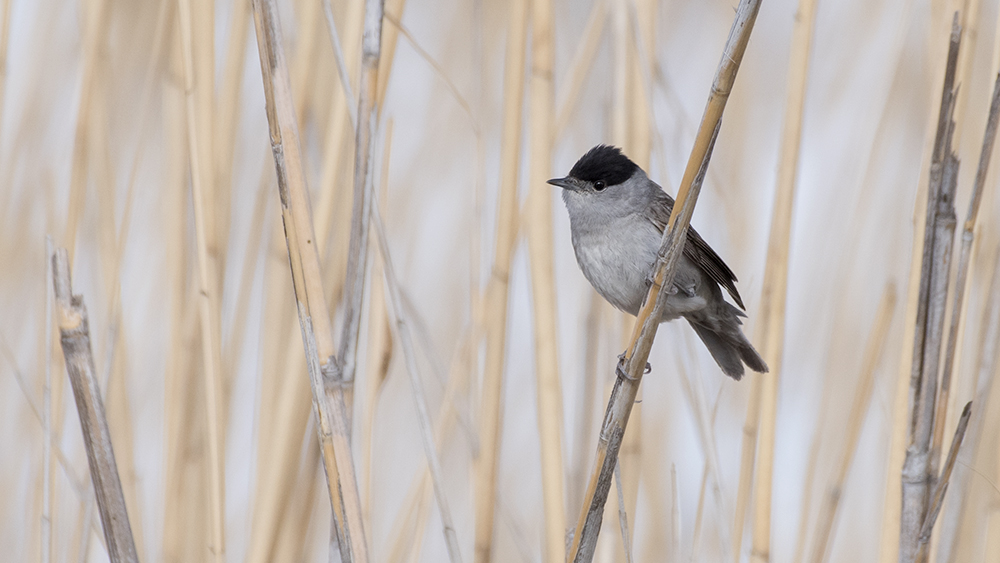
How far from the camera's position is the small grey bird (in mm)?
1680

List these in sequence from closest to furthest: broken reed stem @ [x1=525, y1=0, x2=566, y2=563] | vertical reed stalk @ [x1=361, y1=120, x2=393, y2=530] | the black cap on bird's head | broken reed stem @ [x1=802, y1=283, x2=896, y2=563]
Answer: broken reed stem @ [x1=525, y1=0, x2=566, y2=563], vertical reed stalk @ [x1=361, y1=120, x2=393, y2=530], broken reed stem @ [x1=802, y1=283, x2=896, y2=563], the black cap on bird's head

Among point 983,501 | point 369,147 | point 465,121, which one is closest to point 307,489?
point 369,147

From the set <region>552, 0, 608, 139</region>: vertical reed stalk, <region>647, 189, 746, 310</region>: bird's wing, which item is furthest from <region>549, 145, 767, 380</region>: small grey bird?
<region>552, 0, 608, 139</region>: vertical reed stalk

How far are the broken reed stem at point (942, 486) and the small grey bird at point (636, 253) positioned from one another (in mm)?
527

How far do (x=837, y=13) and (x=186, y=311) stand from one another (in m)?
2.09

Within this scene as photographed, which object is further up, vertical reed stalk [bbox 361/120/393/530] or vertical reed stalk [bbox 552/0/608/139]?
vertical reed stalk [bbox 552/0/608/139]

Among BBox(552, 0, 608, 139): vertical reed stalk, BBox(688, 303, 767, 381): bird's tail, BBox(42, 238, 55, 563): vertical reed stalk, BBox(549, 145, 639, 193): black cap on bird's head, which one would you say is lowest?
BBox(42, 238, 55, 563): vertical reed stalk

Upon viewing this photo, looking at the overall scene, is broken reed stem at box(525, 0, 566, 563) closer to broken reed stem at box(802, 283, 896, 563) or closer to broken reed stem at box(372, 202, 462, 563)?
broken reed stem at box(372, 202, 462, 563)

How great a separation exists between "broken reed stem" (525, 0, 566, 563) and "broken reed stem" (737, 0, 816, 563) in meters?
0.34

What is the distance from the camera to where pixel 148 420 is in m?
2.28

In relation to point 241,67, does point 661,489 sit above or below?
below

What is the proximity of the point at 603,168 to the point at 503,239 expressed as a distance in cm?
44

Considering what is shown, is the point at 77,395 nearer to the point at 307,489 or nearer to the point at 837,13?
the point at 307,489

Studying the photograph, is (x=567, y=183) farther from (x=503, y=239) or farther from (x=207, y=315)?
(x=207, y=315)
